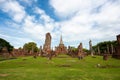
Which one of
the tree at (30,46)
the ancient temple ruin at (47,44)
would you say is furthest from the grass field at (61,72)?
the tree at (30,46)

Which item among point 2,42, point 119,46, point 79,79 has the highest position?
point 2,42

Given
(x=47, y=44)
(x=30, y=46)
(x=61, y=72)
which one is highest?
(x=30, y=46)

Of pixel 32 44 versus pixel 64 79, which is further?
pixel 32 44

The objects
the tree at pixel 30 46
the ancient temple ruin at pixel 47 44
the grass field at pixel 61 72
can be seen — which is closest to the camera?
the grass field at pixel 61 72

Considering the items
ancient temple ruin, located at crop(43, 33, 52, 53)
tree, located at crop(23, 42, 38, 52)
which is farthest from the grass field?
tree, located at crop(23, 42, 38, 52)

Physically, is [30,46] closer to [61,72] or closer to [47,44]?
[47,44]

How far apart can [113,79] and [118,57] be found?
2566cm

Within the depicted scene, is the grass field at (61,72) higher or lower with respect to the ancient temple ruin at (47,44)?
lower

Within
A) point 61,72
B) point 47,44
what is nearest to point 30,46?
point 47,44

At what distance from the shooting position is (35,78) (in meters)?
13.7

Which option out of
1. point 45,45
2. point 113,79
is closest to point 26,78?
point 113,79

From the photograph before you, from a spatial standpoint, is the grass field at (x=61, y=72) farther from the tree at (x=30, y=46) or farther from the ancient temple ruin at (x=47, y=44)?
the tree at (x=30, y=46)

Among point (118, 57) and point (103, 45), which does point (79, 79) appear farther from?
point (103, 45)

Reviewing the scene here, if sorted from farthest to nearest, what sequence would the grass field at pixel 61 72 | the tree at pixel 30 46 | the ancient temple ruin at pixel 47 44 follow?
1. the tree at pixel 30 46
2. the ancient temple ruin at pixel 47 44
3. the grass field at pixel 61 72
